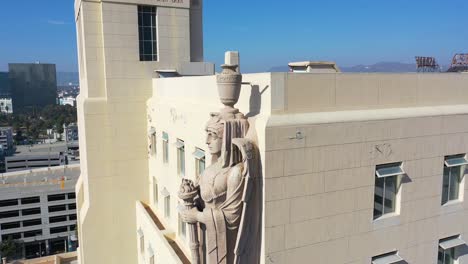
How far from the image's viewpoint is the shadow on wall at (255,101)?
339 inches

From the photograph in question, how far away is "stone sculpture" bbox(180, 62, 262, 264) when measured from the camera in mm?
8180

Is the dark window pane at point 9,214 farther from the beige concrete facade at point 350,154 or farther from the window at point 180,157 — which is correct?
the beige concrete facade at point 350,154

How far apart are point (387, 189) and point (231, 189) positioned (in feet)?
15.2

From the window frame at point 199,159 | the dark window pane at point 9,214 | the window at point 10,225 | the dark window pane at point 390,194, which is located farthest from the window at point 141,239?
the window at point 10,225

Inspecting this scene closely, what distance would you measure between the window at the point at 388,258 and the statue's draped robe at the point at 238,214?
3715 millimetres

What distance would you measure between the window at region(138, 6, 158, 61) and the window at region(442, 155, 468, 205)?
14.8 meters

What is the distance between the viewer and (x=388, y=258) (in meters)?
9.95

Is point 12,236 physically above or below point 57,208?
below

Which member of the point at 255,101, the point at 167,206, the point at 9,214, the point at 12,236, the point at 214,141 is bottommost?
the point at 12,236

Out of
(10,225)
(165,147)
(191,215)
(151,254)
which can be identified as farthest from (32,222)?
(191,215)

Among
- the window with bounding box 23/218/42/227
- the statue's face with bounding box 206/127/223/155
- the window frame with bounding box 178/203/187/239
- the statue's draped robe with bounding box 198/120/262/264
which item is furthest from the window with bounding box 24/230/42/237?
the statue's face with bounding box 206/127/223/155

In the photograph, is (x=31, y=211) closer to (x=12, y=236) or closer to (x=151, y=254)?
(x=12, y=236)

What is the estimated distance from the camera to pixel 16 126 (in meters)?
162

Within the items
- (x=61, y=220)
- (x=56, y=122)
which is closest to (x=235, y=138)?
(x=61, y=220)
